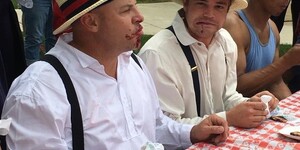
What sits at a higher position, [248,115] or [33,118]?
[33,118]

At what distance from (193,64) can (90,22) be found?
0.84m

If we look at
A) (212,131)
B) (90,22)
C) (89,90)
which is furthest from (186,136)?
(90,22)

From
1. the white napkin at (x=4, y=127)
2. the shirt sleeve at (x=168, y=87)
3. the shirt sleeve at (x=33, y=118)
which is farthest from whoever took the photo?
the shirt sleeve at (x=168, y=87)

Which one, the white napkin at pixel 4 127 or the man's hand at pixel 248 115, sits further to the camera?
the man's hand at pixel 248 115

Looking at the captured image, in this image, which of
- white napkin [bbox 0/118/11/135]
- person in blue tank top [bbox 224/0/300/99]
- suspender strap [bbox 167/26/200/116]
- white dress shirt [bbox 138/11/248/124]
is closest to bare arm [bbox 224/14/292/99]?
person in blue tank top [bbox 224/0/300/99]

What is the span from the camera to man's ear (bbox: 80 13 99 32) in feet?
5.52

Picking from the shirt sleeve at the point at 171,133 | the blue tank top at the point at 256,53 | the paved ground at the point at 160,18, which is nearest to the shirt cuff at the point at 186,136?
the shirt sleeve at the point at 171,133

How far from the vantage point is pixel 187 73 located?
2.37m

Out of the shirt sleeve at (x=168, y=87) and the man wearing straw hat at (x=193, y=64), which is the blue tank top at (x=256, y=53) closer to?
the man wearing straw hat at (x=193, y=64)

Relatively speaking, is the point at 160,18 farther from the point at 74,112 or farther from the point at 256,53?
the point at 74,112

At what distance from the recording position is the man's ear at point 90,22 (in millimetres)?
1682

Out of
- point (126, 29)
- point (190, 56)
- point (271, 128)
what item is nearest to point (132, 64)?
point (126, 29)

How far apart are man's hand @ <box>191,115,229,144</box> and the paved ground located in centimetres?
611

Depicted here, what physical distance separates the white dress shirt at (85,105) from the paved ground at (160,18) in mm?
6301
